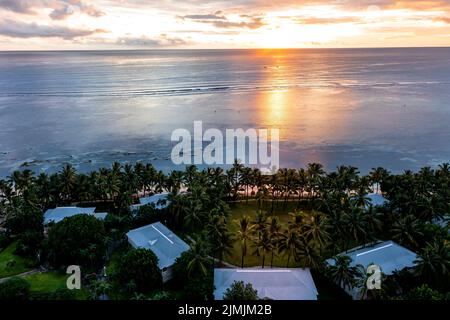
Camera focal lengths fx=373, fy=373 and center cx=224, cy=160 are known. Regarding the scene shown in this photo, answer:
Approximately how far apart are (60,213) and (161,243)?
19.0m

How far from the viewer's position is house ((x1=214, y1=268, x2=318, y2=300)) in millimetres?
37750

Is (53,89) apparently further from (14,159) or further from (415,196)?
(415,196)

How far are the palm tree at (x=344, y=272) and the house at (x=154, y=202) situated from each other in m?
28.8

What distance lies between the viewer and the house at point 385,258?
133 feet

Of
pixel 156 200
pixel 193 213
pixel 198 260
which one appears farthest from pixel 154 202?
pixel 198 260

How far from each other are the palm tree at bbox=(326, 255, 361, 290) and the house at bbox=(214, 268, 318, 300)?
252 centimetres

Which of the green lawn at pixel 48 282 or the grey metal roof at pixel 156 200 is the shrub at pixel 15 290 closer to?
the green lawn at pixel 48 282

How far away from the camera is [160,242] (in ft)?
155

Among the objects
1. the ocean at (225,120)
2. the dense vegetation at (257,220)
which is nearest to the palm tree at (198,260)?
the dense vegetation at (257,220)

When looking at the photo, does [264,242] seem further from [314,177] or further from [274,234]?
[314,177]

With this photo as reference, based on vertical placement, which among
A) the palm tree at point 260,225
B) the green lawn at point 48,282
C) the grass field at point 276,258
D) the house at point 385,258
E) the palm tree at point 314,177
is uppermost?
the palm tree at point 314,177

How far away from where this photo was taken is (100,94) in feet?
534
